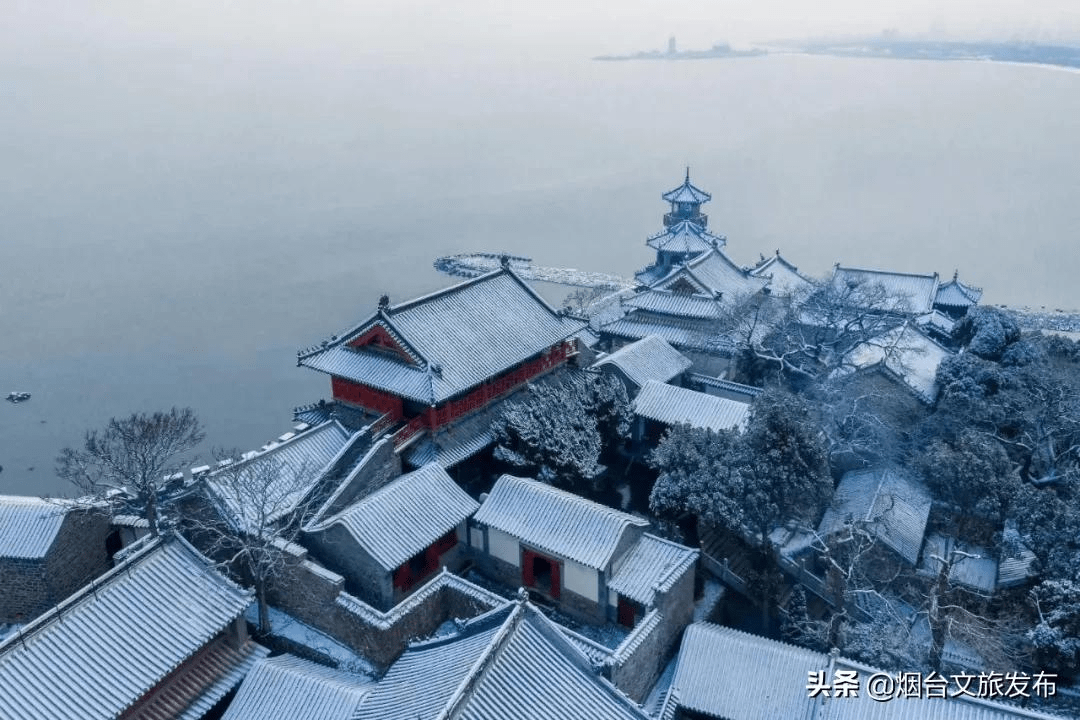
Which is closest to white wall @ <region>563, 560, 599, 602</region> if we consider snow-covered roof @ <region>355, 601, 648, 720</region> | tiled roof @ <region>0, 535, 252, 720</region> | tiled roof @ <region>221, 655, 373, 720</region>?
snow-covered roof @ <region>355, 601, 648, 720</region>

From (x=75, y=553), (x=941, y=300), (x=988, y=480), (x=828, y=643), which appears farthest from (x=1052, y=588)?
(x=941, y=300)

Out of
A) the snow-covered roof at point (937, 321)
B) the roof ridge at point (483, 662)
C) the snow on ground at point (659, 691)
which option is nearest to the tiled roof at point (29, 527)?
the roof ridge at point (483, 662)

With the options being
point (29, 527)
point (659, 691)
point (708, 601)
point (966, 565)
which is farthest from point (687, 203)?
point (29, 527)

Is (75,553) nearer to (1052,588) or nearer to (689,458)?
(689,458)

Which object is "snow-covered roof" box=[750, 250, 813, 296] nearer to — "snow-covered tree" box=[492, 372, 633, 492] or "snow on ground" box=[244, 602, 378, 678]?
"snow-covered tree" box=[492, 372, 633, 492]

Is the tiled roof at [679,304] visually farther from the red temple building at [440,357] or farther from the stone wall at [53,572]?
the stone wall at [53,572]
